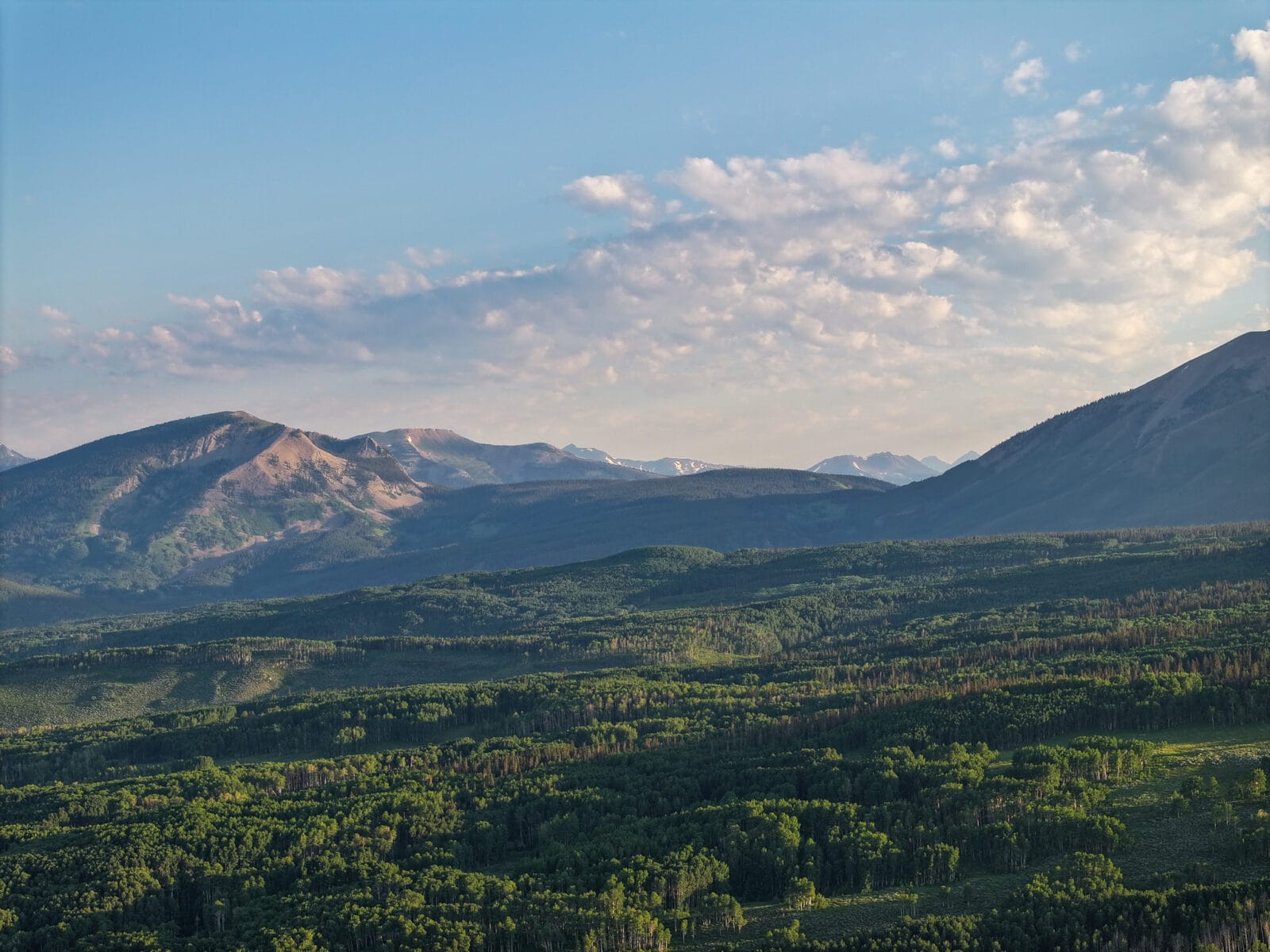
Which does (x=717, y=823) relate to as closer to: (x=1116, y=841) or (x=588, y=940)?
(x=588, y=940)

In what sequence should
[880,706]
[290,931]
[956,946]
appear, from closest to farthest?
1. [956,946]
2. [290,931]
3. [880,706]

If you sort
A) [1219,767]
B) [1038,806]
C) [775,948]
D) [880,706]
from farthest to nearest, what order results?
[880,706]
[1219,767]
[1038,806]
[775,948]

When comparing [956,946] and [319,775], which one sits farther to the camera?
[319,775]

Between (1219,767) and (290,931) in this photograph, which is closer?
(290,931)

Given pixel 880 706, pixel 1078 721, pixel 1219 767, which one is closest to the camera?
pixel 1219 767

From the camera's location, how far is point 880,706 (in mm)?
191000

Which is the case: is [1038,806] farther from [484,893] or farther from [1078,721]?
[484,893]

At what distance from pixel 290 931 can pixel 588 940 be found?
31.9m

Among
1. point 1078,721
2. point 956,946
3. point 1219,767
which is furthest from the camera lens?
point 1078,721

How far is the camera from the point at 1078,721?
6535 inches

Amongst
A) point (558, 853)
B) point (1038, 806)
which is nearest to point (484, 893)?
point (558, 853)

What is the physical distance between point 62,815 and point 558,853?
89.7 meters

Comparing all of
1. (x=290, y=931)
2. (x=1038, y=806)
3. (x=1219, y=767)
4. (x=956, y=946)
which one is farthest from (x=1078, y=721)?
(x=290, y=931)

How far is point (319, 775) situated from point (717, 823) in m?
87.8
